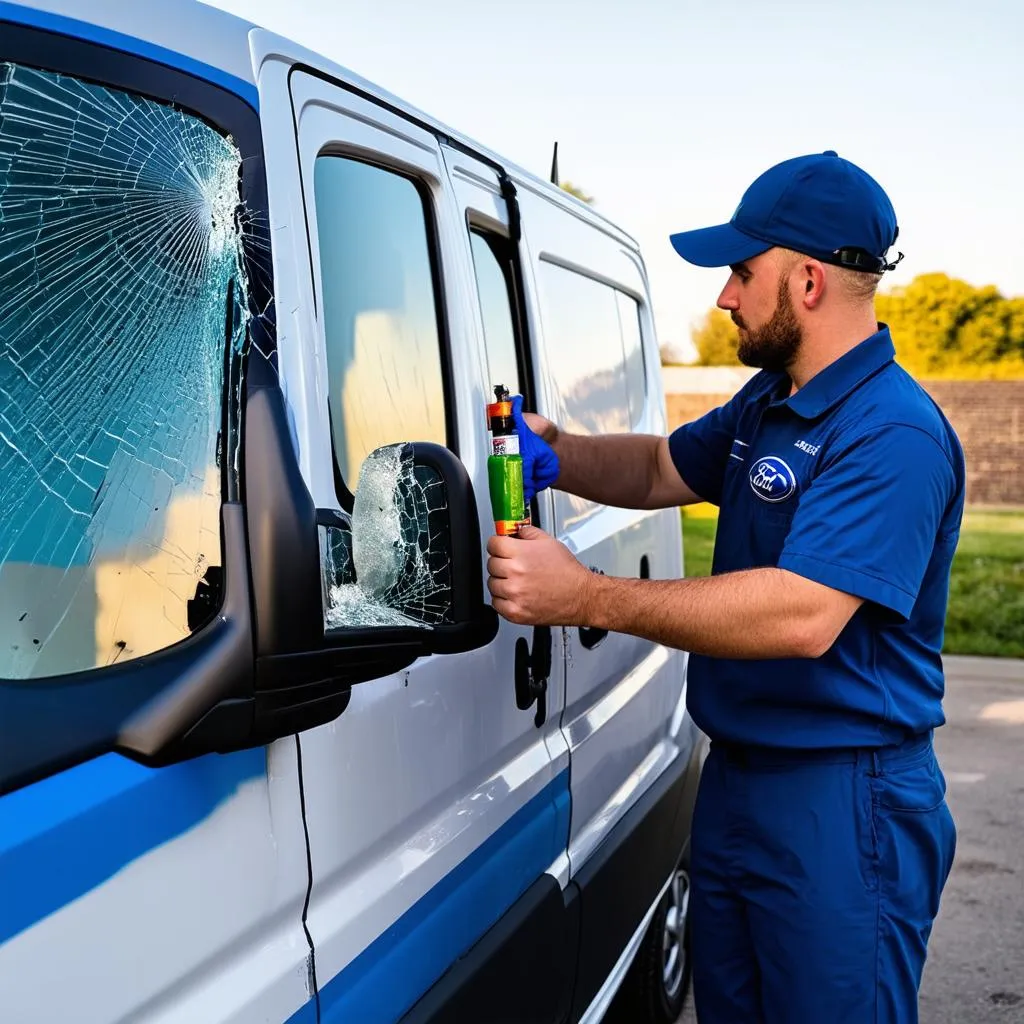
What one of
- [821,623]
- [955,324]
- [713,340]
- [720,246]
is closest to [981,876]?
[821,623]

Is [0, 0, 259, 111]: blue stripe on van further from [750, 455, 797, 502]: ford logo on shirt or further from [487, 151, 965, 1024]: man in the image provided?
[750, 455, 797, 502]: ford logo on shirt

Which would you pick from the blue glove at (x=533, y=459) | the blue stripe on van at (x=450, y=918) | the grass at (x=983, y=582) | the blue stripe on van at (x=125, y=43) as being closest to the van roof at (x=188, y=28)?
the blue stripe on van at (x=125, y=43)

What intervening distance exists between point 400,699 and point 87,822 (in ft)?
1.92

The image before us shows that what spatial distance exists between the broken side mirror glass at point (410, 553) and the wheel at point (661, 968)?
194 centimetres

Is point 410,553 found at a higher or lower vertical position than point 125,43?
lower

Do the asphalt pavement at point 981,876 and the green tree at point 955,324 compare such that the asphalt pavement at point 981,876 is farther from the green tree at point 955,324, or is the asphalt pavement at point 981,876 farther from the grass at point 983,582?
the green tree at point 955,324

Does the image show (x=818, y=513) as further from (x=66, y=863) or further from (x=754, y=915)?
(x=66, y=863)

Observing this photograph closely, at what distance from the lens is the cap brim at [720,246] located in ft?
7.07

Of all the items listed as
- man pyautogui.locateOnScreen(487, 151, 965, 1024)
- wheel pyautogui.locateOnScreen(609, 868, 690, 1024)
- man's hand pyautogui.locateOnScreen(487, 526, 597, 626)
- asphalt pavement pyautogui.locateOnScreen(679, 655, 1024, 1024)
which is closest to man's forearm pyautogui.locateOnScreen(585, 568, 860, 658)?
man pyautogui.locateOnScreen(487, 151, 965, 1024)

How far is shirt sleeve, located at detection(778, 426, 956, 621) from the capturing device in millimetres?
1872

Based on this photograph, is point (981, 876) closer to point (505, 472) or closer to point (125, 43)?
point (505, 472)

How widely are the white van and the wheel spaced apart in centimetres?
125

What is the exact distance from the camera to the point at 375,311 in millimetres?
1747

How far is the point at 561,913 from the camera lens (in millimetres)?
2158
